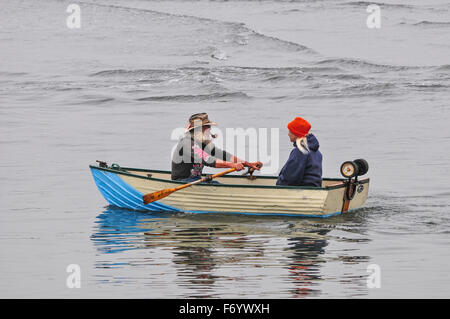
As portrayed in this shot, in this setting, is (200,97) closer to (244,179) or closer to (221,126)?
(221,126)

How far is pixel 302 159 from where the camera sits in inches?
532

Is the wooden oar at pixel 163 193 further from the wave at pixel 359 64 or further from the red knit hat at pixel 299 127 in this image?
the wave at pixel 359 64

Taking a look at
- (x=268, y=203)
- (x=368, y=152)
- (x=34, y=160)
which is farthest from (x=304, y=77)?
(x=268, y=203)

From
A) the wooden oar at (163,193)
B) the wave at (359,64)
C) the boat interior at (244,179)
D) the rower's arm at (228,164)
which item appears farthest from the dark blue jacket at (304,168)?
the wave at (359,64)

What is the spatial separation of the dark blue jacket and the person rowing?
0.72 metres

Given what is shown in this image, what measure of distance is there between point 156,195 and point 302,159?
2613 mm

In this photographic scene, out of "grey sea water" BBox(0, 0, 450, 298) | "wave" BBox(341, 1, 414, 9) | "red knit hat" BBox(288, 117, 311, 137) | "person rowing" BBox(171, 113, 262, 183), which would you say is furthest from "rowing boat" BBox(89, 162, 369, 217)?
"wave" BBox(341, 1, 414, 9)

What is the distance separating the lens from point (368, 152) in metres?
22.3

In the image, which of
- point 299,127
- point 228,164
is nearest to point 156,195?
point 228,164

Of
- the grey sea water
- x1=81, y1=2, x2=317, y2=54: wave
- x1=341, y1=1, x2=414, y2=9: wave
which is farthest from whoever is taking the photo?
x1=341, y1=1, x2=414, y2=9: wave

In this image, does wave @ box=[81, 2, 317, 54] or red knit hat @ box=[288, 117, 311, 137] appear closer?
red knit hat @ box=[288, 117, 311, 137]

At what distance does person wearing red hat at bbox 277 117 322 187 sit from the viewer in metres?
13.4

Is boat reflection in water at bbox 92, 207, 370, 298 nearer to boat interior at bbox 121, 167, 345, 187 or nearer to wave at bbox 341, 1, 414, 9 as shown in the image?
boat interior at bbox 121, 167, 345, 187

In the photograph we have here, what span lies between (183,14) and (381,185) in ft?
148
